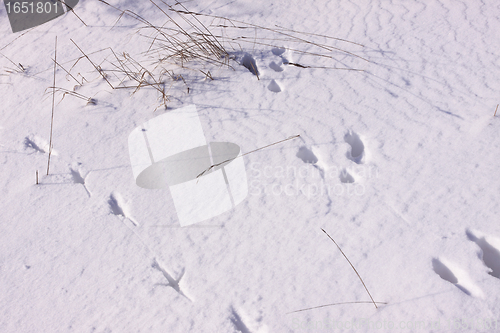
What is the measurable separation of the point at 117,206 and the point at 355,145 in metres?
1.33

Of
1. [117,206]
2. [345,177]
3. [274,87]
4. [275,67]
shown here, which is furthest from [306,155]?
[117,206]

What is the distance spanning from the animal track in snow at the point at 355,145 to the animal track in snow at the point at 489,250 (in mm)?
608

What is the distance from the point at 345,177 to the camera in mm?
1624

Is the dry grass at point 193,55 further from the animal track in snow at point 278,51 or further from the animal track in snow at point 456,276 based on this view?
the animal track in snow at point 456,276

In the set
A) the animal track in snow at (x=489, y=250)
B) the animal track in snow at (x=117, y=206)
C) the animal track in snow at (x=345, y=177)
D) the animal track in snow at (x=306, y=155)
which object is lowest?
the animal track in snow at (x=117, y=206)

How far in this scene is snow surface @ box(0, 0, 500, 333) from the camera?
4.22ft

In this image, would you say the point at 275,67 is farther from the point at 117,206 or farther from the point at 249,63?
the point at 117,206

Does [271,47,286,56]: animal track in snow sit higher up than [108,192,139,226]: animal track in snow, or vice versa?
[271,47,286,56]: animal track in snow

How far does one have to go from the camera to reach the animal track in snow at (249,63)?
212 centimetres

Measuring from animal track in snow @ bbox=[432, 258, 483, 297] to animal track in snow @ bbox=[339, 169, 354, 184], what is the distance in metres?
0.51

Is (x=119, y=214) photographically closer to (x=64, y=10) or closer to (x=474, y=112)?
(x=474, y=112)

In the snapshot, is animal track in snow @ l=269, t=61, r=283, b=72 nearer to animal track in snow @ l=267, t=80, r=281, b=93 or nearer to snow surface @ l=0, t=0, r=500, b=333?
snow surface @ l=0, t=0, r=500, b=333

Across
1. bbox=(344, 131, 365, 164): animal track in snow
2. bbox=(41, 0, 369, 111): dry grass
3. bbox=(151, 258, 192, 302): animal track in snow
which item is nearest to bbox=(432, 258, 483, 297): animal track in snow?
bbox=(344, 131, 365, 164): animal track in snow

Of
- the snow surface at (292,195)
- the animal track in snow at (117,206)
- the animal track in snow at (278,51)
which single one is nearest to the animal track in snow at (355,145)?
the snow surface at (292,195)
